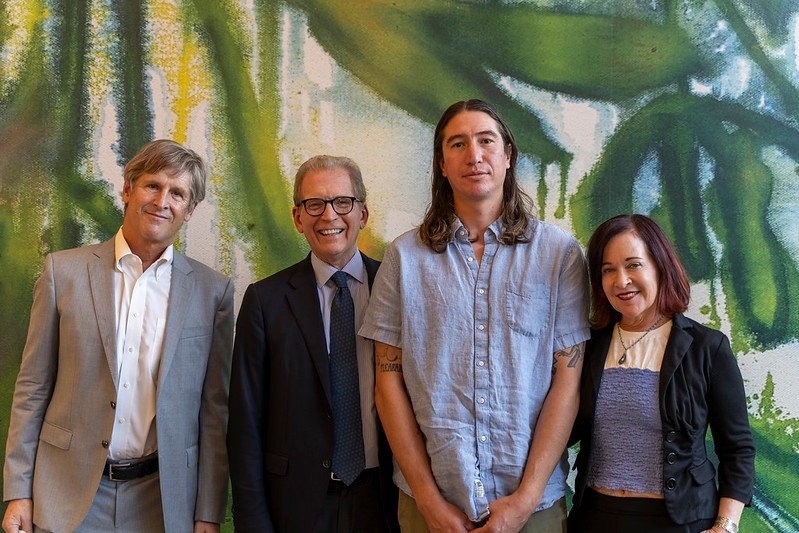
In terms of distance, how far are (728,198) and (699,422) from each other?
44.5 inches

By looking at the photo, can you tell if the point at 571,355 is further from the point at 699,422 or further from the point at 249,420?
the point at 249,420

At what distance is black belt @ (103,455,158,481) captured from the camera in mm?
1887

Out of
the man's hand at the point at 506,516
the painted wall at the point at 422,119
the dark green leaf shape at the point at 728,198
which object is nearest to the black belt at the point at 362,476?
the man's hand at the point at 506,516

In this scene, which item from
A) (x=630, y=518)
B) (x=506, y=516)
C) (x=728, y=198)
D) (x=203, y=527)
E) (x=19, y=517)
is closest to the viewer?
(x=506, y=516)

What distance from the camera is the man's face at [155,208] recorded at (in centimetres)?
196

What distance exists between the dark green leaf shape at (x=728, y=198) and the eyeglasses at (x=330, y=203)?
116cm

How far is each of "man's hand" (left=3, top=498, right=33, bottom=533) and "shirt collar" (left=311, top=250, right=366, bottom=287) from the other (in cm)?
100

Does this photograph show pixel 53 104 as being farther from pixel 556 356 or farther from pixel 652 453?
pixel 652 453

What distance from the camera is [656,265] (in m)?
1.88

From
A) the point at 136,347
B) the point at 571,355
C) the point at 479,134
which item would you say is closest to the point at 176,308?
the point at 136,347

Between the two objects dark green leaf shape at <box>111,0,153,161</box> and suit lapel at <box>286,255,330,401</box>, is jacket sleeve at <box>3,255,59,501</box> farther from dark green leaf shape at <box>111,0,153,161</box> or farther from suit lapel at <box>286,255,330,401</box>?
dark green leaf shape at <box>111,0,153,161</box>

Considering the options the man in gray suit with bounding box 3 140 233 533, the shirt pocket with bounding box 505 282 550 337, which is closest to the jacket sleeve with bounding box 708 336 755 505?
the shirt pocket with bounding box 505 282 550 337

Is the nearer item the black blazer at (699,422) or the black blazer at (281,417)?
the black blazer at (699,422)

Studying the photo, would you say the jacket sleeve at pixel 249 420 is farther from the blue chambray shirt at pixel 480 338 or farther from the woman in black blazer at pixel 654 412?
the woman in black blazer at pixel 654 412
